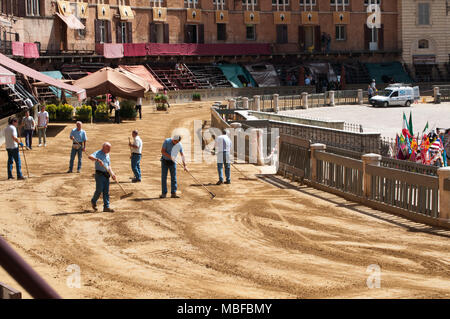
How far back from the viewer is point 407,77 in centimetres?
7062

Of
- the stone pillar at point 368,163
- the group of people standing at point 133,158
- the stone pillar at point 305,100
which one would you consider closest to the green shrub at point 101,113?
the stone pillar at point 305,100

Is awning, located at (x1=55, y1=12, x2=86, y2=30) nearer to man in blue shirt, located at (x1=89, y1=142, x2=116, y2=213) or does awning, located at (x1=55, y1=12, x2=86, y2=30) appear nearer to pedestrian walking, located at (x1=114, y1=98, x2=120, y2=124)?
pedestrian walking, located at (x1=114, y1=98, x2=120, y2=124)

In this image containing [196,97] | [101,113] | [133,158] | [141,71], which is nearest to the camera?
[133,158]

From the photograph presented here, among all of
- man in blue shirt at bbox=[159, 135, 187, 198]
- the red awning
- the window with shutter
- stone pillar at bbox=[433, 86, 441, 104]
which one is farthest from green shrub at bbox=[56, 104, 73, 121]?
the window with shutter

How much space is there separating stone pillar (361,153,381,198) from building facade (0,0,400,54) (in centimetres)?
3745

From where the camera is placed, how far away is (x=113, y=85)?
1495 inches

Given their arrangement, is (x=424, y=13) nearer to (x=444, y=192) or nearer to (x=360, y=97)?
(x=360, y=97)

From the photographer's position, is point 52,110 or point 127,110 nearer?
point 52,110

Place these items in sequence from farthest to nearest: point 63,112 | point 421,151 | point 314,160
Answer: point 63,112, point 421,151, point 314,160

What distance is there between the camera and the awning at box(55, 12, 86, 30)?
5503 centimetres

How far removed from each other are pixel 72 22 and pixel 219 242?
149 feet

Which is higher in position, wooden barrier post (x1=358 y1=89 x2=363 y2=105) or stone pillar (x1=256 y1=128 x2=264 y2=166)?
wooden barrier post (x1=358 y1=89 x2=363 y2=105)

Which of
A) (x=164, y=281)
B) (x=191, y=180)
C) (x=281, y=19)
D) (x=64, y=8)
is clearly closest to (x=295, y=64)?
(x=281, y=19)

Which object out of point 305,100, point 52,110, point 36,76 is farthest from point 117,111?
point 305,100
